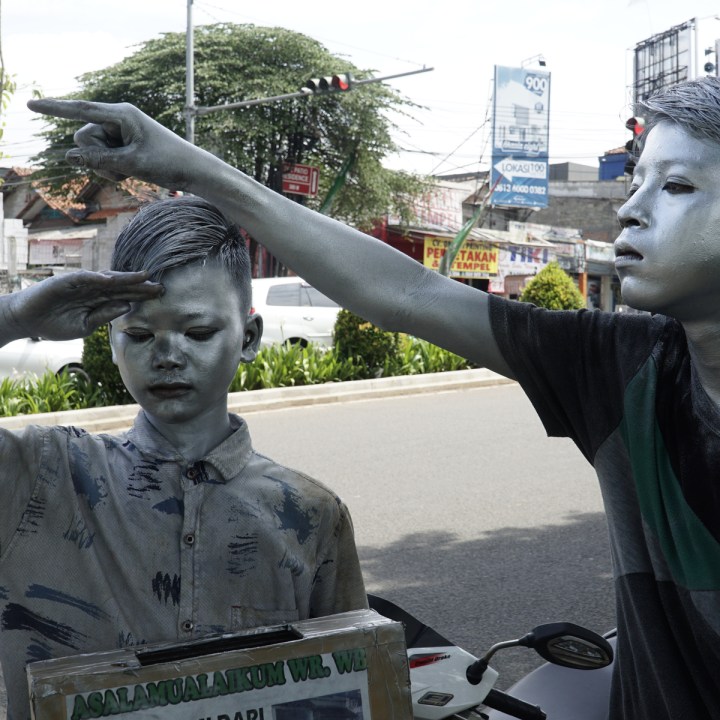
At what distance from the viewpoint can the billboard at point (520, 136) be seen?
2733cm

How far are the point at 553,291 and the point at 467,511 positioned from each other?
8.06m

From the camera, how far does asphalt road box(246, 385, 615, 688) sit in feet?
15.4

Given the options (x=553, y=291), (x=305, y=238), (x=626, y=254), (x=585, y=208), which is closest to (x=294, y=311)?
(x=553, y=291)

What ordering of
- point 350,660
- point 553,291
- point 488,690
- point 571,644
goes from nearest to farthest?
point 350,660 → point 571,644 → point 488,690 → point 553,291

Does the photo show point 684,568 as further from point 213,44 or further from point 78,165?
point 213,44

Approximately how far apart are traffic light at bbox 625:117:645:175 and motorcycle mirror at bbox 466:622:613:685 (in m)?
0.85

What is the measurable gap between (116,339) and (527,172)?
27283mm

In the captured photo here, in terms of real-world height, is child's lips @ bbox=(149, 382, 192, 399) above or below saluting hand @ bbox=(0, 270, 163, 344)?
below

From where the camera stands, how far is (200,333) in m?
1.60

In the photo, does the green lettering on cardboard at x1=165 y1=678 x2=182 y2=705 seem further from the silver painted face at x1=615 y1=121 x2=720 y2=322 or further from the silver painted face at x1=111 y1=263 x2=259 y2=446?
the silver painted face at x1=615 y1=121 x2=720 y2=322

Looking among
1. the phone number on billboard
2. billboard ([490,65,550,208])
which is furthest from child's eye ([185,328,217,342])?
the phone number on billboard

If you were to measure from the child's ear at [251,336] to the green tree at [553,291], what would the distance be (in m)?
12.4

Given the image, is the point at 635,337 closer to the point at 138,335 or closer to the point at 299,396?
the point at 138,335

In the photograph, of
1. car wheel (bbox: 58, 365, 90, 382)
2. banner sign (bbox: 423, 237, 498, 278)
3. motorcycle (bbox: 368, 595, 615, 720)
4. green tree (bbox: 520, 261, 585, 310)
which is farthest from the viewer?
banner sign (bbox: 423, 237, 498, 278)
